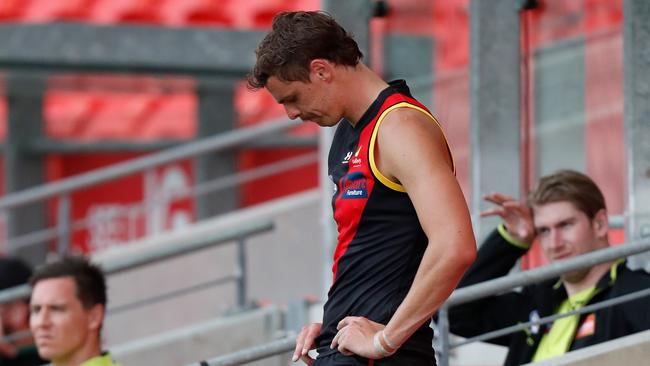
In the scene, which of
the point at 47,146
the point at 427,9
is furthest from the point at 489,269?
the point at 47,146

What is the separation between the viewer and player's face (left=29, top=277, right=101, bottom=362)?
472 cm

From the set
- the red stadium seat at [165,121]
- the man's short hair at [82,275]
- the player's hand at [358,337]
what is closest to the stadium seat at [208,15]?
the red stadium seat at [165,121]

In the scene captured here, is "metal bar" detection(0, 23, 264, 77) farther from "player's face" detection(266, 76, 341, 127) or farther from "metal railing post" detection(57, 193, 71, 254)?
"player's face" detection(266, 76, 341, 127)

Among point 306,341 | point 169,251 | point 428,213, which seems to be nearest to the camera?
point 428,213

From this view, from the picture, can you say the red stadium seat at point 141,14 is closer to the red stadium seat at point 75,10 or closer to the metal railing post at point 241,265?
the red stadium seat at point 75,10

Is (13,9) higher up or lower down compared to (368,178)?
higher up

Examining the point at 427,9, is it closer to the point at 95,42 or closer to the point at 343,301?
the point at 343,301

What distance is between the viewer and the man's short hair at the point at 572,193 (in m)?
4.32

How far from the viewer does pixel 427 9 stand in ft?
22.1

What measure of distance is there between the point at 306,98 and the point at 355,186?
0.21 metres

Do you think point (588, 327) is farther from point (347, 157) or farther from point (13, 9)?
point (13, 9)

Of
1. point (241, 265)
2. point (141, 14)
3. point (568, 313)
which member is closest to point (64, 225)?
point (241, 265)

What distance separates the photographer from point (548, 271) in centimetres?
411

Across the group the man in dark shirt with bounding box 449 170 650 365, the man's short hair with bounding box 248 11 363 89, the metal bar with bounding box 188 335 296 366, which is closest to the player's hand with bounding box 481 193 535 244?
the man in dark shirt with bounding box 449 170 650 365
